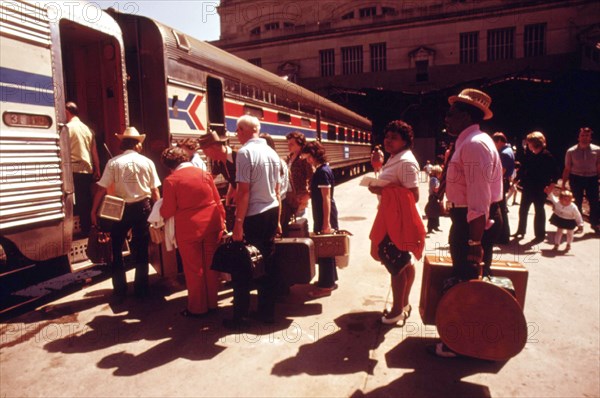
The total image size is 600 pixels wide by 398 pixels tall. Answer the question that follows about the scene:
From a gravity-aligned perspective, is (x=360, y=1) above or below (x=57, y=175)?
Answer: above

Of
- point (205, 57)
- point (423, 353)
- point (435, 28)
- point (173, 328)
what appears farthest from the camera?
point (435, 28)

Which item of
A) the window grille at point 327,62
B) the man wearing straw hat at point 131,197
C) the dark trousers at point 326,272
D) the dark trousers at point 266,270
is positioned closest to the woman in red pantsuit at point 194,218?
the dark trousers at point 266,270

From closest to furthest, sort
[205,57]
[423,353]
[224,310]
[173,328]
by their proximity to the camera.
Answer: [423,353], [173,328], [224,310], [205,57]

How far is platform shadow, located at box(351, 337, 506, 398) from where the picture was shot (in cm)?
284

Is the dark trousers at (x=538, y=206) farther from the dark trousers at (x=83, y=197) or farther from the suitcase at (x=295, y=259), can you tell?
the dark trousers at (x=83, y=197)

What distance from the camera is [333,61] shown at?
3406 cm

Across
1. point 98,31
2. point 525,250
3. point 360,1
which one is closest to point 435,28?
point 360,1

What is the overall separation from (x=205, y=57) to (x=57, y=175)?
297 centimetres

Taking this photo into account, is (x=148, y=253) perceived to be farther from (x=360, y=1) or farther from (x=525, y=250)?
(x=360, y=1)

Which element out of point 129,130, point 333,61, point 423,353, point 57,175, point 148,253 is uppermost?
point 333,61

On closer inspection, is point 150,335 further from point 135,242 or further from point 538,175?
point 538,175

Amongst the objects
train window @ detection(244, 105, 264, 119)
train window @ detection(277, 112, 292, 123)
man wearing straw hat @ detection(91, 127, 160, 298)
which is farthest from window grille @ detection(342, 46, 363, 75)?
man wearing straw hat @ detection(91, 127, 160, 298)

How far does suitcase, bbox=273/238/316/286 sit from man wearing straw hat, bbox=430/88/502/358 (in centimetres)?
134

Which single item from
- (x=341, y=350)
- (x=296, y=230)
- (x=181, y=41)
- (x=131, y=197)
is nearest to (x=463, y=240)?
(x=341, y=350)
